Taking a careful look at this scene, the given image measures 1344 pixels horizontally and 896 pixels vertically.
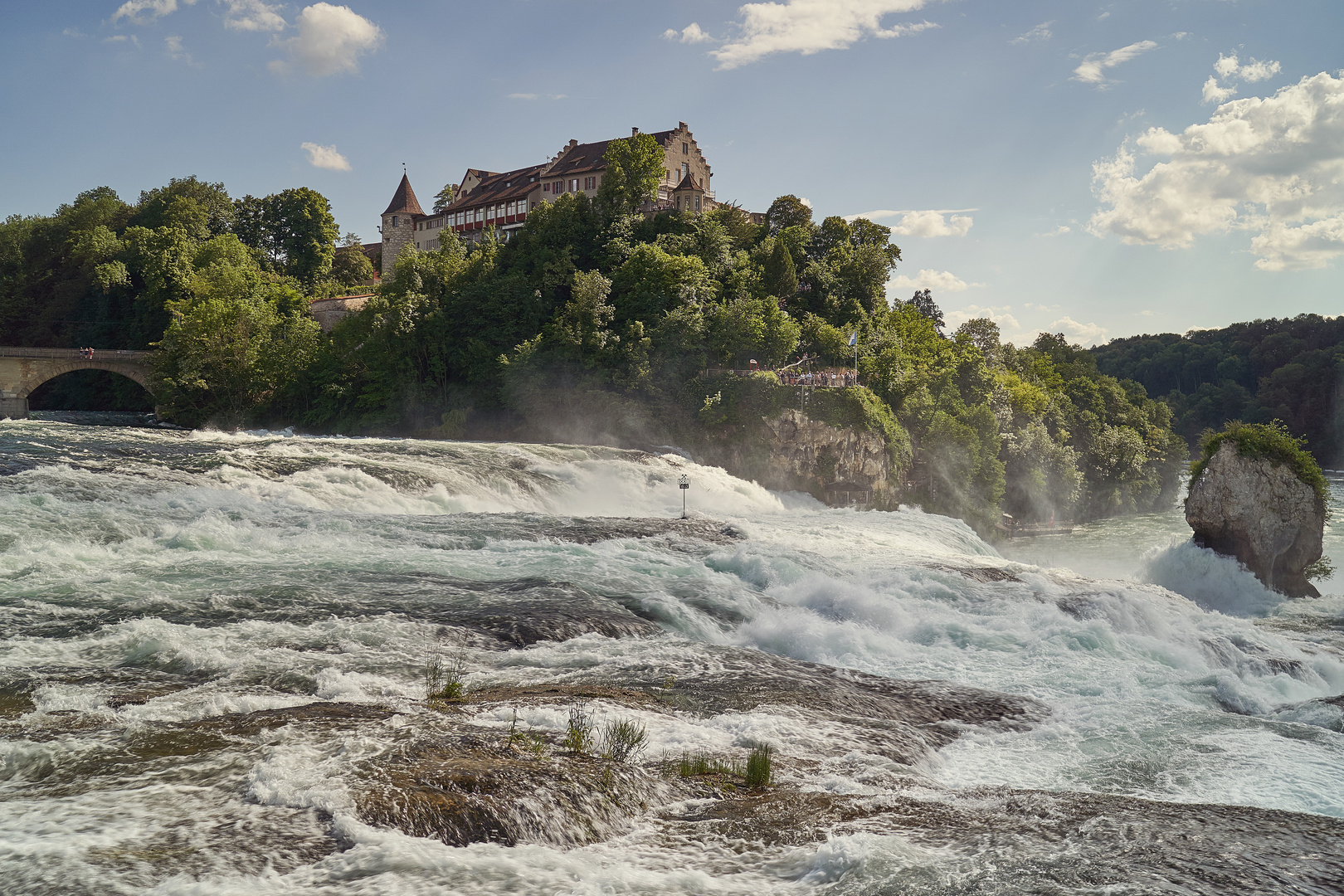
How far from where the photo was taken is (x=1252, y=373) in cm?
12044

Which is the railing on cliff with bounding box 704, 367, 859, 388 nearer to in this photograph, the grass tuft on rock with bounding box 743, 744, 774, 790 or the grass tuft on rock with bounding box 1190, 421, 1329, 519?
the grass tuft on rock with bounding box 1190, 421, 1329, 519

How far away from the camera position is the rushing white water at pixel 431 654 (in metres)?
5.74

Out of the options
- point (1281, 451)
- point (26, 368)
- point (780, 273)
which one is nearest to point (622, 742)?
point (1281, 451)

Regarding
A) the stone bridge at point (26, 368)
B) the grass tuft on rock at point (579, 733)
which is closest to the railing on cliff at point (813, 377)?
the grass tuft on rock at point (579, 733)

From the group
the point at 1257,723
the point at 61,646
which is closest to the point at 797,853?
the point at 1257,723

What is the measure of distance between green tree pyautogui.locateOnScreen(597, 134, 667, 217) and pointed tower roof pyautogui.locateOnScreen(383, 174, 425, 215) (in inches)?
1376

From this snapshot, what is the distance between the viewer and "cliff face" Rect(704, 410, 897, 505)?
46938 millimetres

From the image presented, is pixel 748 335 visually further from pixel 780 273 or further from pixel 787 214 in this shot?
pixel 787 214

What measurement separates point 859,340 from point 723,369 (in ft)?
37.5

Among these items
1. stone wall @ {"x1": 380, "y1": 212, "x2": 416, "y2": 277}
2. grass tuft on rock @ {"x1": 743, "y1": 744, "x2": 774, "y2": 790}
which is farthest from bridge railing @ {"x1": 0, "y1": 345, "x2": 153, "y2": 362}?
grass tuft on rock @ {"x1": 743, "y1": 744, "x2": 774, "y2": 790}

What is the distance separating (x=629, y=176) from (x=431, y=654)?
57.3 meters

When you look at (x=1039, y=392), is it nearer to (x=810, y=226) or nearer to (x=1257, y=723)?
(x=810, y=226)

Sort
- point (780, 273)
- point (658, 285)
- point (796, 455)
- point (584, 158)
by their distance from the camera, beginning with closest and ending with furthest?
point (796, 455), point (658, 285), point (780, 273), point (584, 158)

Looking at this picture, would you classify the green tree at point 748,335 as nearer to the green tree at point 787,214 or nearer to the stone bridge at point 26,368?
the green tree at point 787,214
